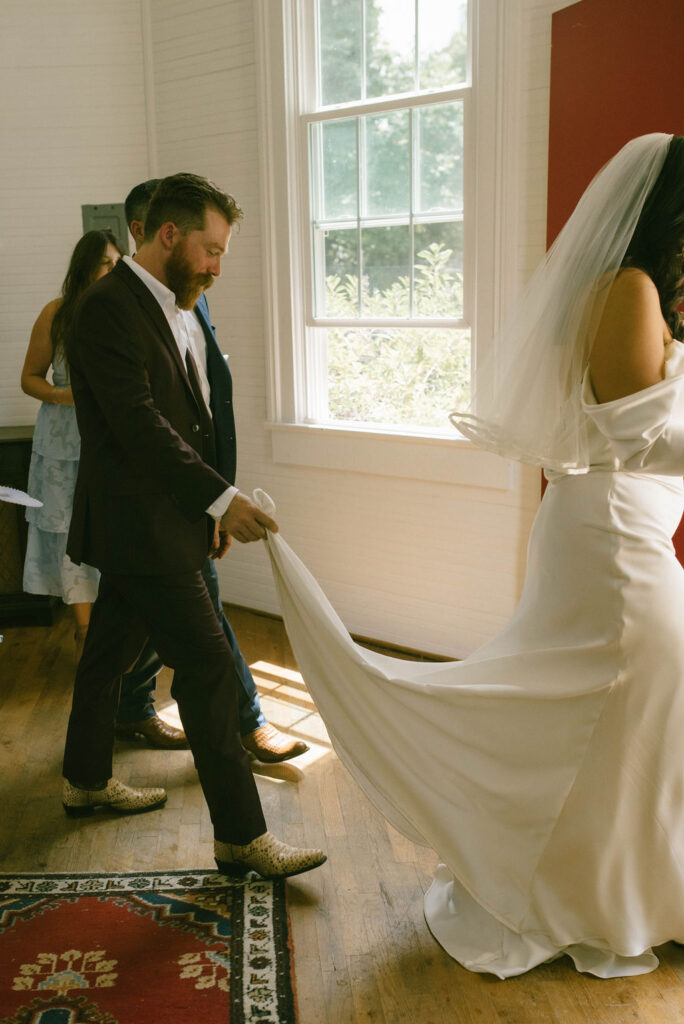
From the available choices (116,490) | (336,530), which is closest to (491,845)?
(116,490)

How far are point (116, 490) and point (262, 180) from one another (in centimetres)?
257

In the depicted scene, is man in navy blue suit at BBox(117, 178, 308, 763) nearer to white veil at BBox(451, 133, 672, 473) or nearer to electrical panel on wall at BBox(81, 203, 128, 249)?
white veil at BBox(451, 133, 672, 473)

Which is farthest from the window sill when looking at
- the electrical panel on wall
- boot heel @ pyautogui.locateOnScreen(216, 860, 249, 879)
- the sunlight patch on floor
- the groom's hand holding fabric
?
boot heel @ pyautogui.locateOnScreen(216, 860, 249, 879)

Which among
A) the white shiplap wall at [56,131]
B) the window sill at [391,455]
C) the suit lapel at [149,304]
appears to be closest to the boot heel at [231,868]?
the suit lapel at [149,304]

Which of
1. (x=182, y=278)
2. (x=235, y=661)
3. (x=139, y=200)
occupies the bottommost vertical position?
(x=235, y=661)

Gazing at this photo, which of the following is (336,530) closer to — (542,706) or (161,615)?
(161,615)

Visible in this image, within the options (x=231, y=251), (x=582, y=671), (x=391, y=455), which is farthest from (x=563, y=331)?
(x=231, y=251)

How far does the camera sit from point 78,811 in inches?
115

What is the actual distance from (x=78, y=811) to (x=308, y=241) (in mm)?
2763

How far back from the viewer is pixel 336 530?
15.0 ft

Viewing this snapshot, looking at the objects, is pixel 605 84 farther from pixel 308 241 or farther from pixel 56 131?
pixel 56 131

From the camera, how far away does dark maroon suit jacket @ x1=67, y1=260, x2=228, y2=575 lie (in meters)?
2.35

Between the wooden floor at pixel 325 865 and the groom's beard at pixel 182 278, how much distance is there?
5.15ft

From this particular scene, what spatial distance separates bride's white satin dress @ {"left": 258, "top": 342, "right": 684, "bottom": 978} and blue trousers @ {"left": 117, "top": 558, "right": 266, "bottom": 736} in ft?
2.98
